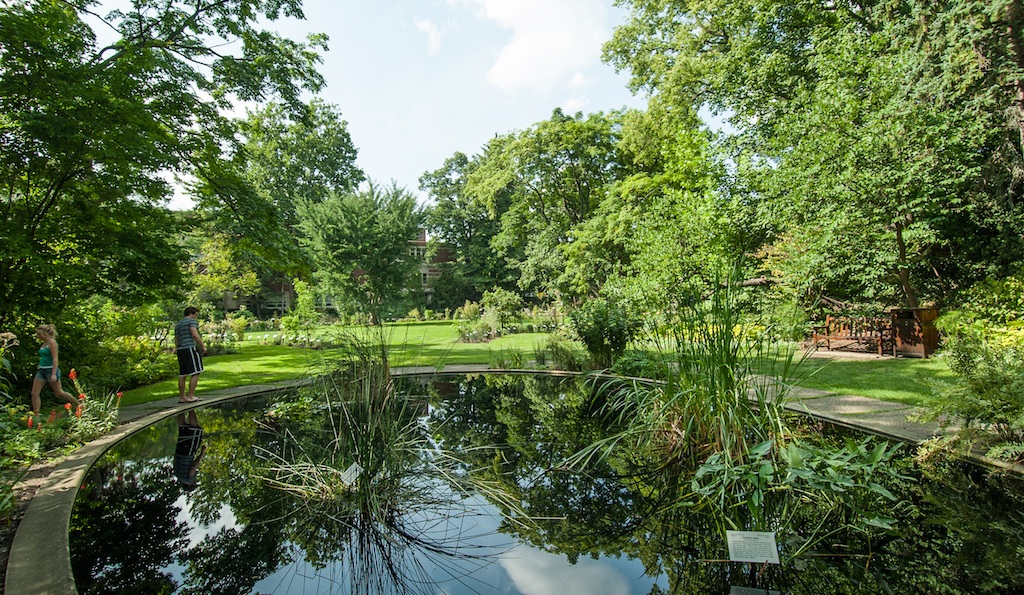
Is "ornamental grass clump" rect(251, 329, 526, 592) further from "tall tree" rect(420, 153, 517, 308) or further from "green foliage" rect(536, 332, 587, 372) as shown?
"tall tree" rect(420, 153, 517, 308)

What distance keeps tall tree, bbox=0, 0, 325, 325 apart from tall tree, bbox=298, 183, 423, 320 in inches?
490

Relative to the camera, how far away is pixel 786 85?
12.3m

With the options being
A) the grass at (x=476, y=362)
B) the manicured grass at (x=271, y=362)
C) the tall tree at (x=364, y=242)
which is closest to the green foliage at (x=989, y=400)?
the grass at (x=476, y=362)

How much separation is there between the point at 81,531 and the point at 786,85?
14.9 meters

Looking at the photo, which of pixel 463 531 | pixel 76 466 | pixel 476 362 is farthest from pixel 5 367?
pixel 476 362

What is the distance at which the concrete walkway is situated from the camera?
2.20m

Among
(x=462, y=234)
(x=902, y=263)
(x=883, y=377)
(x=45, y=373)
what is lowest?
(x=883, y=377)

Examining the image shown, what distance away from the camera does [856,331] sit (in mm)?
10508

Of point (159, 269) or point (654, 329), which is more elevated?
point (159, 269)

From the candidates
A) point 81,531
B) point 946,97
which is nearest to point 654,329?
point 81,531

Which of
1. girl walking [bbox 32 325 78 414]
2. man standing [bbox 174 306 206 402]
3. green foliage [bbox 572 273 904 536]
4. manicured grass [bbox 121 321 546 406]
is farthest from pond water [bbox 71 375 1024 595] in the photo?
man standing [bbox 174 306 206 402]

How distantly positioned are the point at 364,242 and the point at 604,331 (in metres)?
15.6

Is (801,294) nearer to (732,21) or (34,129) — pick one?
(732,21)

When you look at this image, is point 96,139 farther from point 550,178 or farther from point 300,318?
point 550,178
